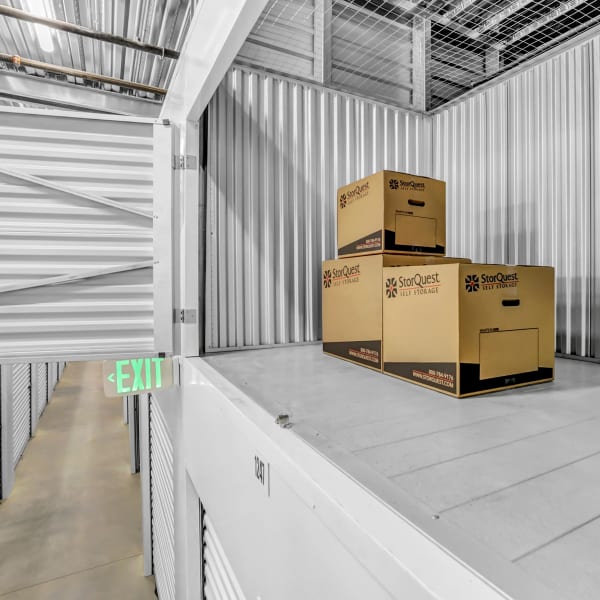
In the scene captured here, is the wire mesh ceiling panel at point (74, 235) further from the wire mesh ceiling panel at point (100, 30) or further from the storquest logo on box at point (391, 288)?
the storquest logo on box at point (391, 288)

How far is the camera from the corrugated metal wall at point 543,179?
191 cm

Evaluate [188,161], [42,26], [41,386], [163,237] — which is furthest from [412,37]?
[41,386]

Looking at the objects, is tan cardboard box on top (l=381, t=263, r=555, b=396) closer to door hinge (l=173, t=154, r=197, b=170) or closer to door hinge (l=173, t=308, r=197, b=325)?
door hinge (l=173, t=308, r=197, b=325)

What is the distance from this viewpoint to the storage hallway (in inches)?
27.5

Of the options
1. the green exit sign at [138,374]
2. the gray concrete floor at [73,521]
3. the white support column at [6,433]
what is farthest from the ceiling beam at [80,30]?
the gray concrete floor at [73,521]

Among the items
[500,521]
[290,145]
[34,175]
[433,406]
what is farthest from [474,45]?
[500,521]

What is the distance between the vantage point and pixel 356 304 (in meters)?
1.82

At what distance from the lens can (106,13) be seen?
2.31m

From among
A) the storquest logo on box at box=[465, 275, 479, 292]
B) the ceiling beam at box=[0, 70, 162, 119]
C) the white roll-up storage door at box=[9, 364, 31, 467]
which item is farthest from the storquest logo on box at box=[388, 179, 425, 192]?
the white roll-up storage door at box=[9, 364, 31, 467]

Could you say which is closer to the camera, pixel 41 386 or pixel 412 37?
pixel 412 37

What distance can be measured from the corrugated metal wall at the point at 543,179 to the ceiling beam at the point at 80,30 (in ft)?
6.38

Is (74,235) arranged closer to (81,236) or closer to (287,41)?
(81,236)

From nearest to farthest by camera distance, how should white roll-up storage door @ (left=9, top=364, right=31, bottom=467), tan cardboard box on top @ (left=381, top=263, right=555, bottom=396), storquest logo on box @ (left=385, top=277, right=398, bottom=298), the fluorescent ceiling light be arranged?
tan cardboard box on top @ (left=381, top=263, right=555, bottom=396), storquest logo on box @ (left=385, top=277, right=398, bottom=298), the fluorescent ceiling light, white roll-up storage door @ (left=9, top=364, right=31, bottom=467)

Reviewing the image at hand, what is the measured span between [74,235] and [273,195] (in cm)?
108
